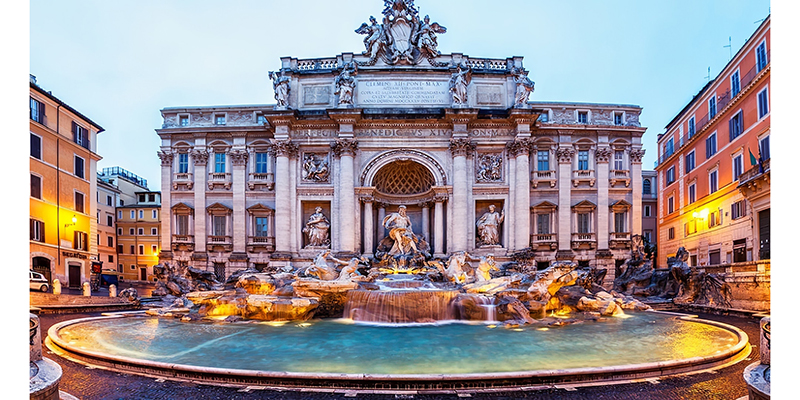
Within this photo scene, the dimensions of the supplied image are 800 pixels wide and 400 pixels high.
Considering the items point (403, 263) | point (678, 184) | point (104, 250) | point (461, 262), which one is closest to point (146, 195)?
point (104, 250)

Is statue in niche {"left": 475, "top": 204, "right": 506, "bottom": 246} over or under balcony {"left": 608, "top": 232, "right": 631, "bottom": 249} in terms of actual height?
over

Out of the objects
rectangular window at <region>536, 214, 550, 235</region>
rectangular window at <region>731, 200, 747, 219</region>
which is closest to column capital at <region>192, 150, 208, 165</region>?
rectangular window at <region>536, 214, 550, 235</region>

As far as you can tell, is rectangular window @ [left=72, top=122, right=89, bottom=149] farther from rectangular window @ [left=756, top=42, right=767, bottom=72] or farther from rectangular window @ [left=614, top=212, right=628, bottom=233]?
rectangular window @ [left=756, top=42, right=767, bottom=72]

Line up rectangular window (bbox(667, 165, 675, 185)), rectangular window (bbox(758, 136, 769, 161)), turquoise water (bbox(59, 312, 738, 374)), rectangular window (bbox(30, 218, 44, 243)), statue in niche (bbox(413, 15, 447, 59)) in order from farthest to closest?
rectangular window (bbox(667, 165, 675, 185)) → statue in niche (bbox(413, 15, 447, 59)) → rectangular window (bbox(30, 218, 44, 243)) → rectangular window (bbox(758, 136, 769, 161)) → turquoise water (bbox(59, 312, 738, 374))

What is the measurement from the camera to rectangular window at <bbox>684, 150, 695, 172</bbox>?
31.4 m

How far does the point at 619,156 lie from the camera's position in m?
28.0

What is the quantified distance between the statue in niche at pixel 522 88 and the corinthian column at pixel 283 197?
13.7 m

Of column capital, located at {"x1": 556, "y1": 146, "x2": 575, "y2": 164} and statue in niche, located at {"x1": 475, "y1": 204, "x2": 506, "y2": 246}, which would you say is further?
column capital, located at {"x1": 556, "y1": 146, "x2": 575, "y2": 164}

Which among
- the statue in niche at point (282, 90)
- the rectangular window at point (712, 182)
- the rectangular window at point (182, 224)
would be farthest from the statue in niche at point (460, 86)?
the rectangular window at point (182, 224)

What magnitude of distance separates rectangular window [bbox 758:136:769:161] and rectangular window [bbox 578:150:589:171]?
27.6 ft

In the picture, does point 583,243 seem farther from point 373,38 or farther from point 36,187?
point 36,187

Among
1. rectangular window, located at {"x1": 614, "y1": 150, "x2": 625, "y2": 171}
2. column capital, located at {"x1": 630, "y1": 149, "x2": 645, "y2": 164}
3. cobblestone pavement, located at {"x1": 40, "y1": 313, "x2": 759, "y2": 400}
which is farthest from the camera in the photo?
rectangular window, located at {"x1": 614, "y1": 150, "x2": 625, "y2": 171}

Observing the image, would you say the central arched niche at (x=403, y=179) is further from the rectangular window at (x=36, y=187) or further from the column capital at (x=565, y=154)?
the rectangular window at (x=36, y=187)

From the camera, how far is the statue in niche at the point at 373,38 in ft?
87.9
